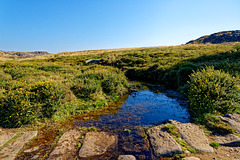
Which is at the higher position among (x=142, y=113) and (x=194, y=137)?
(x=194, y=137)

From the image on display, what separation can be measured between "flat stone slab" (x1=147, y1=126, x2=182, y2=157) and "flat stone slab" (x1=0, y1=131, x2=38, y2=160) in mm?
4988

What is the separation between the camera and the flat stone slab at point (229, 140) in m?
4.83

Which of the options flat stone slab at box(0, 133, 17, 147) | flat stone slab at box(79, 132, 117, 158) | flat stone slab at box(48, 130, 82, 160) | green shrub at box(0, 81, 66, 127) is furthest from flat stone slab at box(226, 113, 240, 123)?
flat stone slab at box(0, 133, 17, 147)

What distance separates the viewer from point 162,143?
16.5ft

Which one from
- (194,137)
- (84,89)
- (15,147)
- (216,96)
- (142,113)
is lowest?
(142,113)

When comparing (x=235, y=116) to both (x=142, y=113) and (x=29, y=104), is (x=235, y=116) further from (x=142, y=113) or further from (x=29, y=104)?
(x=29, y=104)

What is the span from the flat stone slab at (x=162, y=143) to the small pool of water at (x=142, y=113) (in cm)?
123

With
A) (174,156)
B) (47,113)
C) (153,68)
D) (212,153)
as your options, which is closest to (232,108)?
(212,153)

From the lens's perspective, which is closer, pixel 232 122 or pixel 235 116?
pixel 232 122

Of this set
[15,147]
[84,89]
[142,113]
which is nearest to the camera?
[15,147]

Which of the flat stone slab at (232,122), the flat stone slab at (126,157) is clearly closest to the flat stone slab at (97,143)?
the flat stone slab at (126,157)

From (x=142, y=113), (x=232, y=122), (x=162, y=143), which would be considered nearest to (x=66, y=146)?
(x=162, y=143)

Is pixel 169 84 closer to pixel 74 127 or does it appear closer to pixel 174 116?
pixel 174 116

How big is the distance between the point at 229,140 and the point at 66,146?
6.18m
